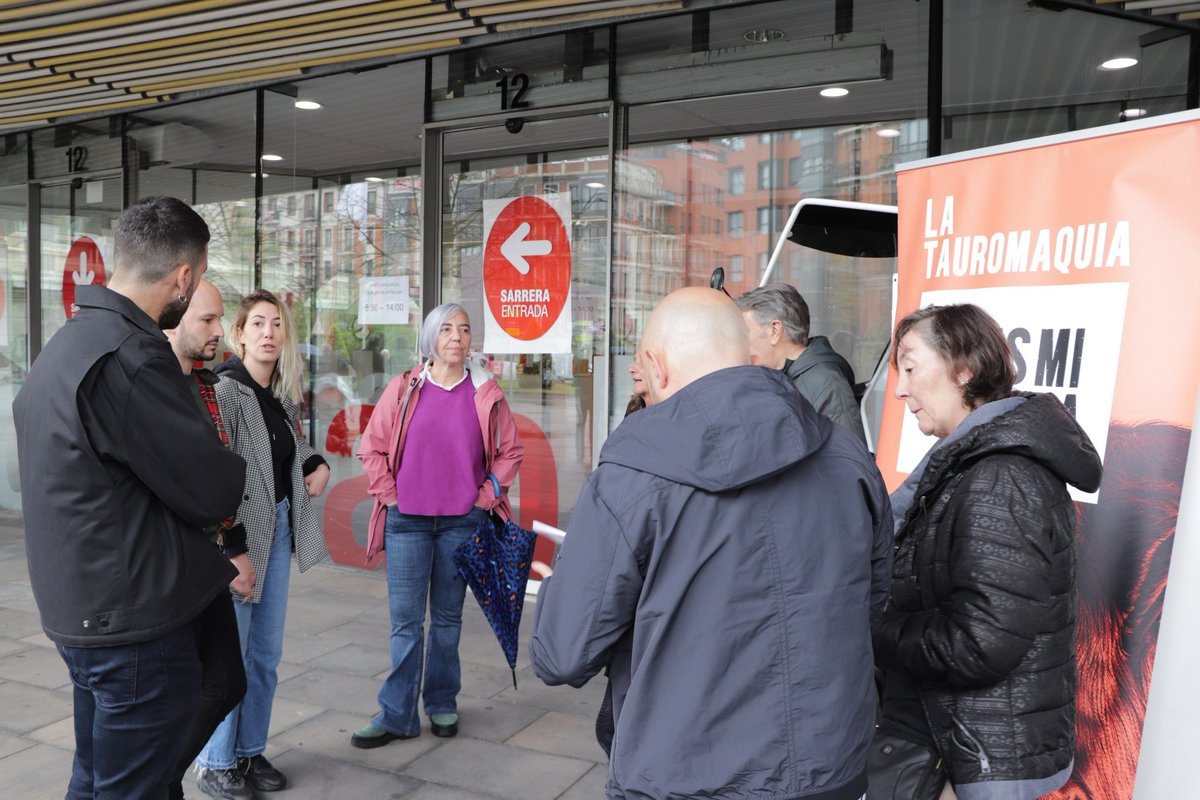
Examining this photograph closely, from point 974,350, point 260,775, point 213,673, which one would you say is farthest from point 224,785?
point 974,350

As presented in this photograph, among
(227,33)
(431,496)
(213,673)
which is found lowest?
(213,673)

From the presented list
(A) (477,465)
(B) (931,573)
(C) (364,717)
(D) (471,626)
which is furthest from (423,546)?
(B) (931,573)

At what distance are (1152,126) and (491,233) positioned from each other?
15.4 feet

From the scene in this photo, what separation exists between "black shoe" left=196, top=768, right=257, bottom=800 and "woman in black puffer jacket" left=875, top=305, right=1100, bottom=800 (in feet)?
8.17

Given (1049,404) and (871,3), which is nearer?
(1049,404)

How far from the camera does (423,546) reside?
13.4 ft

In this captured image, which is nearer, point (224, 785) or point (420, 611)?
point (224, 785)

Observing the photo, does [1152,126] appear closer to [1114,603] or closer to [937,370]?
[937,370]

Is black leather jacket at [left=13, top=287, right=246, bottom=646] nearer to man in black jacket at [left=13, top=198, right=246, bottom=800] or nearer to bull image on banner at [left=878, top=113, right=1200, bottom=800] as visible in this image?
man in black jacket at [left=13, top=198, right=246, bottom=800]

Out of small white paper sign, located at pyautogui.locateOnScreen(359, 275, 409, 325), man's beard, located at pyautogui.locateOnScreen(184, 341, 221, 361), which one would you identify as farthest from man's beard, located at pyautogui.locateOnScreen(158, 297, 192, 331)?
small white paper sign, located at pyautogui.locateOnScreen(359, 275, 409, 325)

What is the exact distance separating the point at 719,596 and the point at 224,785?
2.64 meters

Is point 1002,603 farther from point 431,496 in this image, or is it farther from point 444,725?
point 444,725

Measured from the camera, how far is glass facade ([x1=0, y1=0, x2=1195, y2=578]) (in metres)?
5.18

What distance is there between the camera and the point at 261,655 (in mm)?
3551
